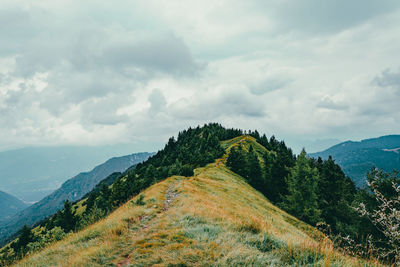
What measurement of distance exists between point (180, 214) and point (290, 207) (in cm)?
3628

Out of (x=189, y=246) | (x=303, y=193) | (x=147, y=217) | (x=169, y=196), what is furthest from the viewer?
(x=303, y=193)

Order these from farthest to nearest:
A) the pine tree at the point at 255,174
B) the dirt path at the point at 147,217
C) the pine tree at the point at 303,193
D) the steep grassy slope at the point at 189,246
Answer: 1. the pine tree at the point at 255,174
2. the pine tree at the point at 303,193
3. the dirt path at the point at 147,217
4. the steep grassy slope at the point at 189,246

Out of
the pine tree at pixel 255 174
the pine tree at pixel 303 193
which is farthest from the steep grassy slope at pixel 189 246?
the pine tree at pixel 255 174

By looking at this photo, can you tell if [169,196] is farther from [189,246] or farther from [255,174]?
[255,174]

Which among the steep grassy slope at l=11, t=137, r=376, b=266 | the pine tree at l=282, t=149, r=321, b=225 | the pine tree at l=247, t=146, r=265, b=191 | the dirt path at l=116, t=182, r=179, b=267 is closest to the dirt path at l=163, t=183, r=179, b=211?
the dirt path at l=116, t=182, r=179, b=267

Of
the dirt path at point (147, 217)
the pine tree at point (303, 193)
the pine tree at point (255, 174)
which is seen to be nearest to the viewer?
the dirt path at point (147, 217)

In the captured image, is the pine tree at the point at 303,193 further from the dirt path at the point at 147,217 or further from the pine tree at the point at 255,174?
the dirt path at the point at 147,217

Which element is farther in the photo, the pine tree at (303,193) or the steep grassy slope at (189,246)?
the pine tree at (303,193)

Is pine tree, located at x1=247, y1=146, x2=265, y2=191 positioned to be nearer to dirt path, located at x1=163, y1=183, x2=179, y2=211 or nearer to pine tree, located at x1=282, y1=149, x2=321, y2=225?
pine tree, located at x1=282, y1=149, x2=321, y2=225

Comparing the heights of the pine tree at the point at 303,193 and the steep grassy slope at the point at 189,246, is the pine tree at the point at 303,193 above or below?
below

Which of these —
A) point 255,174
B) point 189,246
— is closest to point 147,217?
point 189,246

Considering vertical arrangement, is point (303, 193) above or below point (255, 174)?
below

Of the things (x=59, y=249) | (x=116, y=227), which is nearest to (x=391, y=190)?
(x=116, y=227)

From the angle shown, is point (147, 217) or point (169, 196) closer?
point (147, 217)
